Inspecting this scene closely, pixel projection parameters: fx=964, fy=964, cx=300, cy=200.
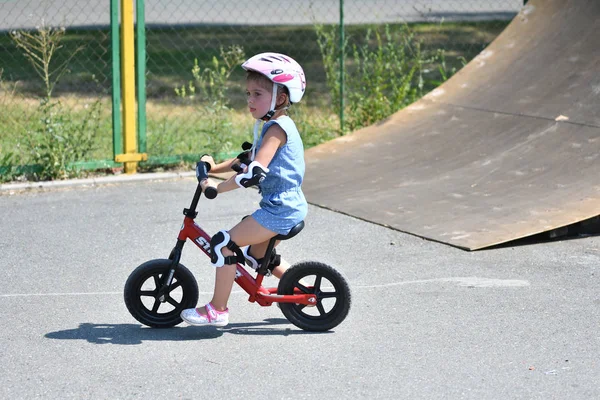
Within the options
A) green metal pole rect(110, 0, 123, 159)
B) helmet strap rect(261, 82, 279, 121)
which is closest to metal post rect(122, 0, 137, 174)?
green metal pole rect(110, 0, 123, 159)

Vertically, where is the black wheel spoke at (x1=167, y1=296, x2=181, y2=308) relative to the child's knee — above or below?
below

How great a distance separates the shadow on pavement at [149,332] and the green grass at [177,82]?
13.2ft

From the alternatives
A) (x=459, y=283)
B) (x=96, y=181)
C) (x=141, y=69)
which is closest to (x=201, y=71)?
(x=141, y=69)

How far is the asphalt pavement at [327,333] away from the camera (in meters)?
4.38

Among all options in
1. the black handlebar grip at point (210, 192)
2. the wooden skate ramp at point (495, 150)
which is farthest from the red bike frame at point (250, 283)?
the wooden skate ramp at point (495, 150)

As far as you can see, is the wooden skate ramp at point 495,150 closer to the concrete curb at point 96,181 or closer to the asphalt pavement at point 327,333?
the asphalt pavement at point 327,333

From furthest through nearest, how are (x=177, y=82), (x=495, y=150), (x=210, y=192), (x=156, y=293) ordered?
(x=177, y=82) < (x=495, y=150) < (x=156, y=293) < (x=210, y=192)

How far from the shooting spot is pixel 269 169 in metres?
4.85

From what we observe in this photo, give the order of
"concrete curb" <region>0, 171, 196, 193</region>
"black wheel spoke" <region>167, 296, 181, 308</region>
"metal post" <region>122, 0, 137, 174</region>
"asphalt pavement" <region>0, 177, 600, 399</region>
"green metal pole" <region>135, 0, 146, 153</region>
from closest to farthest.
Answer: "asphalt pavement" <region>0, 177, 600, 399</region> → "black wheel spoke" <region>167, 296, 181, 308</region> → "concrete curb" <region>0, 171, 196, 193</region> → "metal post" <region>122, 0, 137, 174</region> → "green metal pole" <region>135, 0, 146, 153</region>

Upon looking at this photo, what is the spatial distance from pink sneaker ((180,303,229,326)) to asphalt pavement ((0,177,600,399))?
0.10 m

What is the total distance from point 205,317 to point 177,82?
8860mm

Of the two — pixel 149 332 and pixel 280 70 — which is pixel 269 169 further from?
pixel 149 332

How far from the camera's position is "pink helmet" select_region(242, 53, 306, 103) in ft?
15.6

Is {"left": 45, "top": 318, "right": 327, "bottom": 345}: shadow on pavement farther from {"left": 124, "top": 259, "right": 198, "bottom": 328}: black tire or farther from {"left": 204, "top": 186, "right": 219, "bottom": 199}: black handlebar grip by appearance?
{"left": 204, "top": 186, "right": 219, "bottom": 199}: black handlebar grip
